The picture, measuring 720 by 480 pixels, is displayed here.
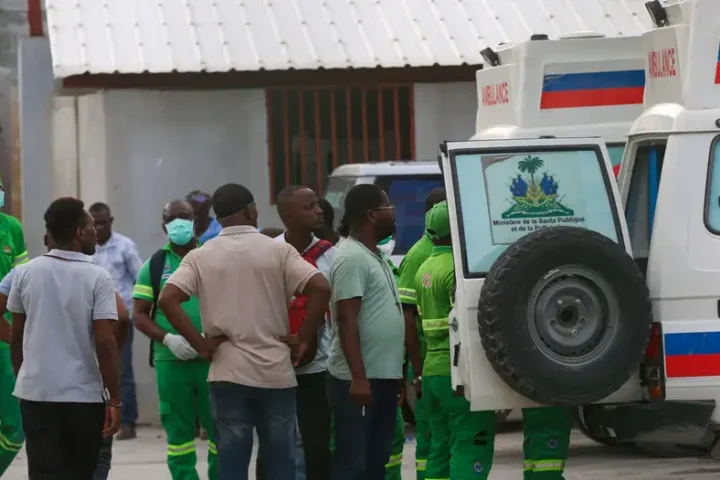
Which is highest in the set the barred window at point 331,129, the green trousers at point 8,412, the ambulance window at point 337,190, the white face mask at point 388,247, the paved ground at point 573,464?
the barred window at point 331,129

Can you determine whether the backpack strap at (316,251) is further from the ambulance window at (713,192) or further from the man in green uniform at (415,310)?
the ambulance window at (713,192)

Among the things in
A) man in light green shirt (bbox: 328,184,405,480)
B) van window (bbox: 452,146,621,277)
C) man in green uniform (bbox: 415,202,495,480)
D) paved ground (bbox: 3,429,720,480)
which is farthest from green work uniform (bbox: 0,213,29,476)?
van window (bbox: 452,146,621,277)

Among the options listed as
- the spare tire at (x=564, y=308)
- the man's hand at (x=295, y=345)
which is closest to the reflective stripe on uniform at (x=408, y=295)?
the man's hand at (x=295, y=345)

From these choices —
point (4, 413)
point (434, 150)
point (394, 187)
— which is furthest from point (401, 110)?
point (4, 413)

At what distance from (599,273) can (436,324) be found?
119 centimetres

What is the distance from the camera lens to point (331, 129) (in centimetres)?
1406

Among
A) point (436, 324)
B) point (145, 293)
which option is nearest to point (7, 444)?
point (145, 293)

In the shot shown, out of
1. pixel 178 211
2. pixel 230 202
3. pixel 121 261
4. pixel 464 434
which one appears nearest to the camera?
pixel 230 202

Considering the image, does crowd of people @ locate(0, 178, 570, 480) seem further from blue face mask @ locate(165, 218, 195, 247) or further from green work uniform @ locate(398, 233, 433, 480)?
blue face mask @ locate(165, 218, 195, 247)

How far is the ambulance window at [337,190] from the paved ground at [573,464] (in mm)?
1888

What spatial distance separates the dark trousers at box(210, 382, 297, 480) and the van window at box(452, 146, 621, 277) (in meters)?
1.13

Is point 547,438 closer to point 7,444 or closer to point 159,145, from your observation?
point 7,444

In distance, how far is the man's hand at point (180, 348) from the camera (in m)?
8.61

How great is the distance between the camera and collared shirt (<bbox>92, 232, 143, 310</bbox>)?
40.9 ft
